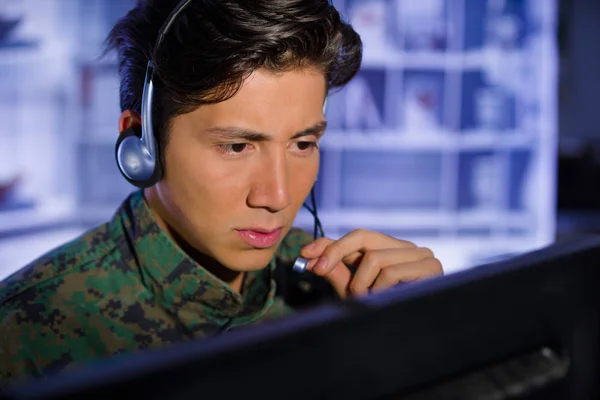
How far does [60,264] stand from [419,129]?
2618 millimetres

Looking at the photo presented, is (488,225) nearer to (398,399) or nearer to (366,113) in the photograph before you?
(366,113)

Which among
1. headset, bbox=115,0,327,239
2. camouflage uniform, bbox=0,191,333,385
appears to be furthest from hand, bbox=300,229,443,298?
headset, bbox=115,0,327,239

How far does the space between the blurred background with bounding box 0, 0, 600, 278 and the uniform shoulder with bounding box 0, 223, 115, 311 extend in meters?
2.29

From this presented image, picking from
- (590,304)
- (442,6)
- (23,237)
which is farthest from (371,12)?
(590,304)

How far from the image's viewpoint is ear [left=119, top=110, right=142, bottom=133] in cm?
100

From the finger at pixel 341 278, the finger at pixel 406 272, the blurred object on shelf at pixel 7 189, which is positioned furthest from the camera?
the blurred object on shelf at pixel 7 189

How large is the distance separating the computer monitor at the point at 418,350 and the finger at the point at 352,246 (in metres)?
0.54

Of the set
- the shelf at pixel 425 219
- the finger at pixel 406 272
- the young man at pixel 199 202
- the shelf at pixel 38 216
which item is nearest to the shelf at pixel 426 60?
the shelf at pixel 425 219

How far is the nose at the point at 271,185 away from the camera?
887 mm

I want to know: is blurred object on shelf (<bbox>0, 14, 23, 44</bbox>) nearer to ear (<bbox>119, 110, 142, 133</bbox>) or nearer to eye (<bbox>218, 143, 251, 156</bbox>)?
ear (<bbox>119, 110, 142, 133</bbox>)

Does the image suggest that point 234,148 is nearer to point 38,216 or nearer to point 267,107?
point 267,107

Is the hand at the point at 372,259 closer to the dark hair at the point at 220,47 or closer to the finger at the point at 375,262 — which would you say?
the finger at the point at 375,262

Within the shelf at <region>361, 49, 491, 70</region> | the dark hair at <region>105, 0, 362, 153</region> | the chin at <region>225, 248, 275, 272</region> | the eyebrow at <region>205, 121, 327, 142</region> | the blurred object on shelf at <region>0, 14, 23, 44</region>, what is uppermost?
the blurred object on shelf at <region>0, 14, 23, 44</region>

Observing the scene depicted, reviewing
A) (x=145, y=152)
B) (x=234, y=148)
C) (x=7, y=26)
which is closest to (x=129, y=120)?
(x=145, y=152)
